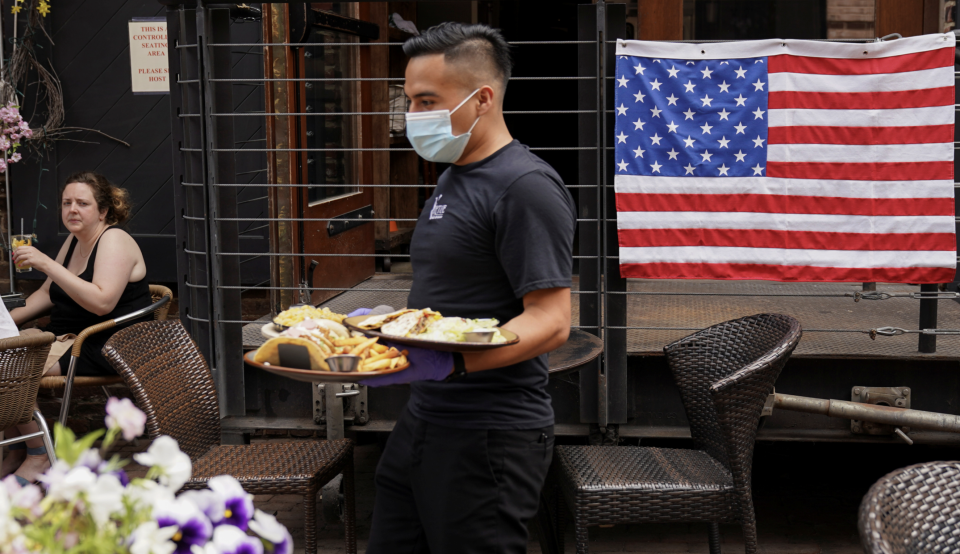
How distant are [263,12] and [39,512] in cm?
436

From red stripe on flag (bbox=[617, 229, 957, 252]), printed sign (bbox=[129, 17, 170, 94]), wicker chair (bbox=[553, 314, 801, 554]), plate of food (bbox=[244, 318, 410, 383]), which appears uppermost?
printed sign (bbox=[129, 17, 170, 94])

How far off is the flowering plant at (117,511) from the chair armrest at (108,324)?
128 inches

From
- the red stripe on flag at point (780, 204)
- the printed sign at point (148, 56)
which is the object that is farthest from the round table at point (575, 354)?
the printed sign at point (148, 56)

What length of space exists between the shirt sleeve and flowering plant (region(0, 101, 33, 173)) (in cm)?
438

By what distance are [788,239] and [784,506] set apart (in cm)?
162

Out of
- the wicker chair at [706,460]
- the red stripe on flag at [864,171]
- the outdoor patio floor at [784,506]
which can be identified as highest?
the red stripe on flag at [864,171]

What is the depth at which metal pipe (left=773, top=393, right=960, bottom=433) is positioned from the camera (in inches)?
148

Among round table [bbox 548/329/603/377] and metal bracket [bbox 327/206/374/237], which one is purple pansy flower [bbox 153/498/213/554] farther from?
metal bracket [bbox 327/206/374/237]

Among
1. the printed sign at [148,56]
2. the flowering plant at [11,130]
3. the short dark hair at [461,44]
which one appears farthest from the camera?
the printed sign at [148,56]

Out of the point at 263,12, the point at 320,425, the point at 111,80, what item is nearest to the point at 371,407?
the point at 320,425

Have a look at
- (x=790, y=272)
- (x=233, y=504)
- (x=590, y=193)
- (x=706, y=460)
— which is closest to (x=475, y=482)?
(x=233, y=504)

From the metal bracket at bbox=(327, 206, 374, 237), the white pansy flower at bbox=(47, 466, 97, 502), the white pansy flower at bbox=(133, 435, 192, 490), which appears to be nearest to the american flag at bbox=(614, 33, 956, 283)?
the metal bracket at bbox=(327, 206, 374, 237)

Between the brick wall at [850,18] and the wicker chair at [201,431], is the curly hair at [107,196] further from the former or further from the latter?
the brick wall at [850,18]

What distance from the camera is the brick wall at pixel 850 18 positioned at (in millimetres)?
6238
